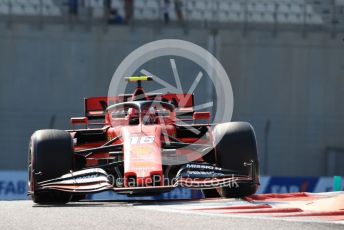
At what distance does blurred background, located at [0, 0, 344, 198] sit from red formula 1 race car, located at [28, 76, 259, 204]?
543 inches

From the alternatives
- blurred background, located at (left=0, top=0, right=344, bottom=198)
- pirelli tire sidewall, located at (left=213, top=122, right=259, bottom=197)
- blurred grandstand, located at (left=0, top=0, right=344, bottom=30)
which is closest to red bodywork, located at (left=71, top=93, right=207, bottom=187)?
pirelli tire sidewall, located at (left=213, top=122, right=259, bottom=197)

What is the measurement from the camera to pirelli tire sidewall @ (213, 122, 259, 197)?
11086mm

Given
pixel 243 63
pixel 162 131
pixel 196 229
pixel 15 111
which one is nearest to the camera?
pixel 196 229

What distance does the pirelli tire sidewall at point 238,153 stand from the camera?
11086 mm

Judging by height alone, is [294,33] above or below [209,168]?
above

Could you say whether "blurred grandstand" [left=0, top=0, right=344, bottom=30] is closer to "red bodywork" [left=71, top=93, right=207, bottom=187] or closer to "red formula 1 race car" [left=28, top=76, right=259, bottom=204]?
"red bodywork" [left=71, top=93, right=207, bottom=187]

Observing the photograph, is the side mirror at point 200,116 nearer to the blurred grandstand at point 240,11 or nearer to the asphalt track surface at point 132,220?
the asphalt track surface at point 132,220

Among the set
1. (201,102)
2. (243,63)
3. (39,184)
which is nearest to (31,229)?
(39,184)

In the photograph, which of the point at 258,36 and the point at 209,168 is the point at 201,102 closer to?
the point at 258,36

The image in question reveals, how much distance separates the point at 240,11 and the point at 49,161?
58.5 ft

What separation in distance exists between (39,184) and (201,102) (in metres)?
15.5

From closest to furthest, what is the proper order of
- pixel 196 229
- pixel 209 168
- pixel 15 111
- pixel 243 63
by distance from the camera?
pixel 196 229, pixel 209 168, pixel 15 111, pixel 243 63

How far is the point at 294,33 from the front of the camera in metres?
28.0

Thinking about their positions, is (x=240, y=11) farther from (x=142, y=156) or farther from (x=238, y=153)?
(x=142, y=156)
